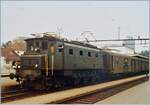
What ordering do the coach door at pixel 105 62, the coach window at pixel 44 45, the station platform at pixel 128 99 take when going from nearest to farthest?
the station platform at pixel 128 99
the coach window at pixel 44 45
the coach door at pixel 105 62

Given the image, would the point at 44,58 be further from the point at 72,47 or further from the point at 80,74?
the point at 80,74

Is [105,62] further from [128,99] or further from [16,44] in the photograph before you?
[16,44]

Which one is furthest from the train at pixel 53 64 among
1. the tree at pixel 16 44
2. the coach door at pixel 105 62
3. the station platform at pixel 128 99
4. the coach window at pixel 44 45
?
the tree at pixel 16 44

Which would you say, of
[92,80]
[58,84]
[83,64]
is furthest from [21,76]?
[92,80]

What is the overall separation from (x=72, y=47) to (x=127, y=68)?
16.4m

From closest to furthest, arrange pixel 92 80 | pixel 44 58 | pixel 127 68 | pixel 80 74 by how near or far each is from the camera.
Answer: pixel 44 58 < pixel 80 74 < pixel 92 80 < pixel 127 68

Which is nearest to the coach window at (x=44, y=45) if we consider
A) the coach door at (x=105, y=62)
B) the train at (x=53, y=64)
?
the train at (x=53, y=64)

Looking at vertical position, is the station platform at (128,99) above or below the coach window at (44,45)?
below

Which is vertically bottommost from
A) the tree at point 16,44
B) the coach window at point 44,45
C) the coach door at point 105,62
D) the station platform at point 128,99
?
the station platform at point 128,99

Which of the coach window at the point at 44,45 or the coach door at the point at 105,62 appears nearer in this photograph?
the coach window at the point at 44,45

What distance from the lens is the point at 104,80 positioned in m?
28.3

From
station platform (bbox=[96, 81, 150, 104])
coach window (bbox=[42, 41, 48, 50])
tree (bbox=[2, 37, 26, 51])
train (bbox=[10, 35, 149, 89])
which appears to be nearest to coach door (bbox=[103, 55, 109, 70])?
train (bbox=[10, 35, 149, 89])

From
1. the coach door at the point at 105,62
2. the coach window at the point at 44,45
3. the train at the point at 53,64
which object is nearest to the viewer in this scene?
the train at the point at 53,64

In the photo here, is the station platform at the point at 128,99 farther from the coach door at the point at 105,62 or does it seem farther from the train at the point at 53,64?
the coach door at the point at 105,62
